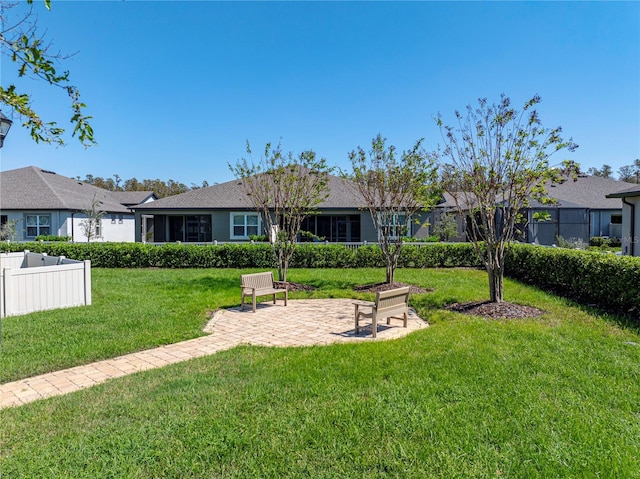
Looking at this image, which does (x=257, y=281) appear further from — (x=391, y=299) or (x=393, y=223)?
(x=393, y=223)

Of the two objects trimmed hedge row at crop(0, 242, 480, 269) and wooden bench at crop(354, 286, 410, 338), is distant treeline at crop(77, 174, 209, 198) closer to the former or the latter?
trimmed hedge row at crop(0, 242, 480, 269)

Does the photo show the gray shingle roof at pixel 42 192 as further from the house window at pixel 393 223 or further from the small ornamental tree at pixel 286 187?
the house window at pixel 393 223

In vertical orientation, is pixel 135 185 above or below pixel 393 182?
above

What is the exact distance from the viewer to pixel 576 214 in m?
22.8

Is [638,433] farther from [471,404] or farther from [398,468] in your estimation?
[398,468]

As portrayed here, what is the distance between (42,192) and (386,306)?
28.4 meters

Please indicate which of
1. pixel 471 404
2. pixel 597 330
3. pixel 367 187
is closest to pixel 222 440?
pixel 471 404

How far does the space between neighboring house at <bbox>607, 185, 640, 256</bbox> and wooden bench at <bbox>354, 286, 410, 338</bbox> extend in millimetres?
11100

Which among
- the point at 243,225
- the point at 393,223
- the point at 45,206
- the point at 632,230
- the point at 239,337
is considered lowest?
the point at 239,337

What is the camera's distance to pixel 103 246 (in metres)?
16.8

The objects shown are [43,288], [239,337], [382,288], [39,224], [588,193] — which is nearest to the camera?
[239,337]

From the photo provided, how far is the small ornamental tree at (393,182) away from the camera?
1130 centimetres

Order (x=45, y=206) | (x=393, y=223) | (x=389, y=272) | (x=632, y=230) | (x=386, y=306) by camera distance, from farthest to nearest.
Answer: (x=45, y=206) → (x=632, y=230) → (x=393, y=223) → (x=389, y=272) → (x=386, y=306)

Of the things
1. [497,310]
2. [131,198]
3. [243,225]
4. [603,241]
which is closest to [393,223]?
[497,310]
